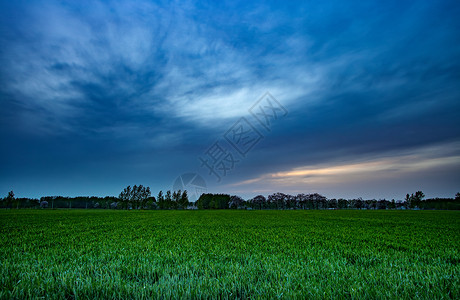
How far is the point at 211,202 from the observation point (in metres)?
119

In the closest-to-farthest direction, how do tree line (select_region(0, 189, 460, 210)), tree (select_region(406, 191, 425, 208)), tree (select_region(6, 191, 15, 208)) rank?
1. tree (select_region(6, 191, 15, 208))
2. tree line (select_region(0, 189, 460, 210))
3. tree (select_region(406, 191, 425, 208))

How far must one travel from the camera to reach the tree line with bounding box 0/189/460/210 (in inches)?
3637

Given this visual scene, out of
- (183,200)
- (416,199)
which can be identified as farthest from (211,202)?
(416,199)

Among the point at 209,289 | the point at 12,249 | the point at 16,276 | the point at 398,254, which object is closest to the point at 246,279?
the point at 209,289

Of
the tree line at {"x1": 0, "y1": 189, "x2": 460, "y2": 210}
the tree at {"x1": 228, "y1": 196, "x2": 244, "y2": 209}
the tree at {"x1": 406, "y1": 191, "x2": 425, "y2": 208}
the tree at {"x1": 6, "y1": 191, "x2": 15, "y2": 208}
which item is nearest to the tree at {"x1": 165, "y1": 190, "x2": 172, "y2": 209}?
the tree line at {"x1": 0, "y1": 189, "x2": 460, "y2": 210}

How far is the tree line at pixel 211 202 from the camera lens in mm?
92375

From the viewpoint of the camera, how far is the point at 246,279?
2.97 m

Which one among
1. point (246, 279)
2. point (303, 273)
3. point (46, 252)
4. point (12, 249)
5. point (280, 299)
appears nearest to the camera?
point (280, 299)

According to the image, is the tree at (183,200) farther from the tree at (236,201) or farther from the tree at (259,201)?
the tree at (259,201)

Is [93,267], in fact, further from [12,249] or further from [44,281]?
[12,249]

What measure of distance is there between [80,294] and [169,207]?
111m

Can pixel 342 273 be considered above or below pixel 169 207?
above

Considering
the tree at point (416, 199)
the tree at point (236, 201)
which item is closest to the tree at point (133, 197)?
the tree at point (236, 201)

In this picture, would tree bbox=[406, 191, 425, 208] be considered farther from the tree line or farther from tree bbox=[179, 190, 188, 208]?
tree bbox=[179, 190, 188, 208]
